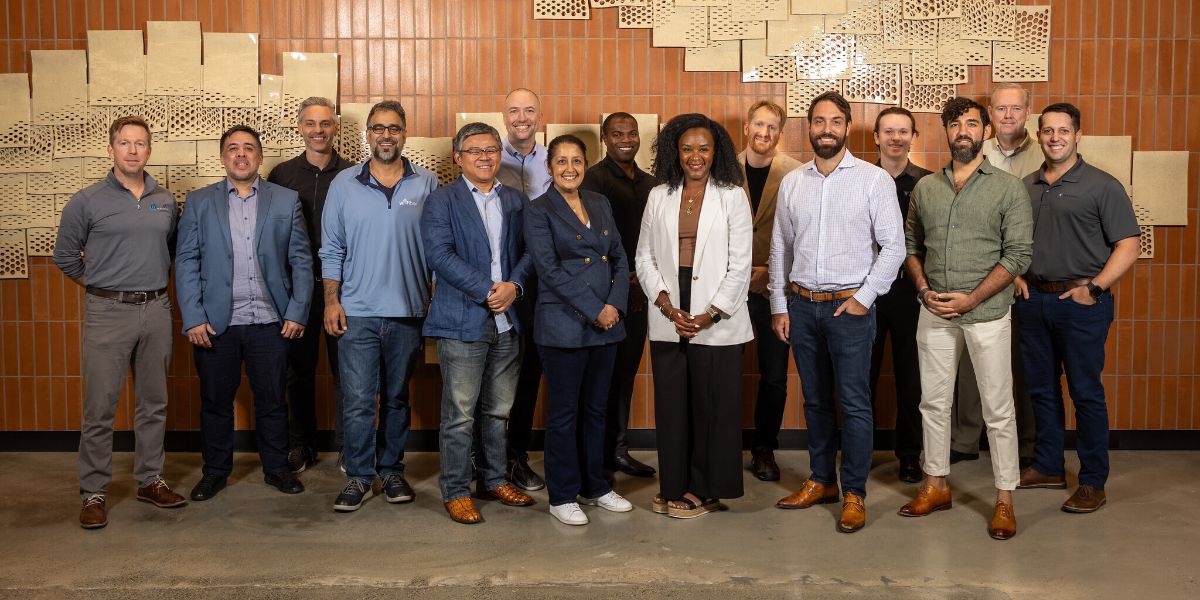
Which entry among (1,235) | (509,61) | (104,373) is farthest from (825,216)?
(1,235)

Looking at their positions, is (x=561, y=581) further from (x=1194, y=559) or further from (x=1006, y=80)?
(x=1006, y=80)

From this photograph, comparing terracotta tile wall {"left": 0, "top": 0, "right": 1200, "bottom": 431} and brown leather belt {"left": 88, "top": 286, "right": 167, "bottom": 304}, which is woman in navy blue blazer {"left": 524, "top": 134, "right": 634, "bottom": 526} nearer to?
terracotta tile wall {"left": 0, "top": 0, "right": 1200, "bottom": 431}

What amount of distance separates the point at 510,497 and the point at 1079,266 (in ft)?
9.44

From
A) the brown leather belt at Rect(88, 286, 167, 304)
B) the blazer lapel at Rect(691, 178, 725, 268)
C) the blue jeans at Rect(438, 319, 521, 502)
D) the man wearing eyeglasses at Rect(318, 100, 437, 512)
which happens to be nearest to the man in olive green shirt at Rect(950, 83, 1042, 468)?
the blazer lapel at Rect(691, 178, 725, 268)

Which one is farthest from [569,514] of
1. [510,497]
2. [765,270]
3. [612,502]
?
[765,270]

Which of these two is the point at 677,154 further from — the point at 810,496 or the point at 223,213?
the point at 223,213

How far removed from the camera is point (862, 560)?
3924mm

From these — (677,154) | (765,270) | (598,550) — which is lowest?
(598,550)

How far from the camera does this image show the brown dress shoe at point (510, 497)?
15.2 feet

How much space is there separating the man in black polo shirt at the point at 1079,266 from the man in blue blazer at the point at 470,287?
246cm

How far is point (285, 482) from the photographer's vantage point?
4.96m

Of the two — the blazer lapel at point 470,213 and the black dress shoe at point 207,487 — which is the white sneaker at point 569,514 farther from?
the black dress shoe at point 207,487

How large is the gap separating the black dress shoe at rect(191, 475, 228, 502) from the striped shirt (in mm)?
2991

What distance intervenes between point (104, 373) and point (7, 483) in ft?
3.78
